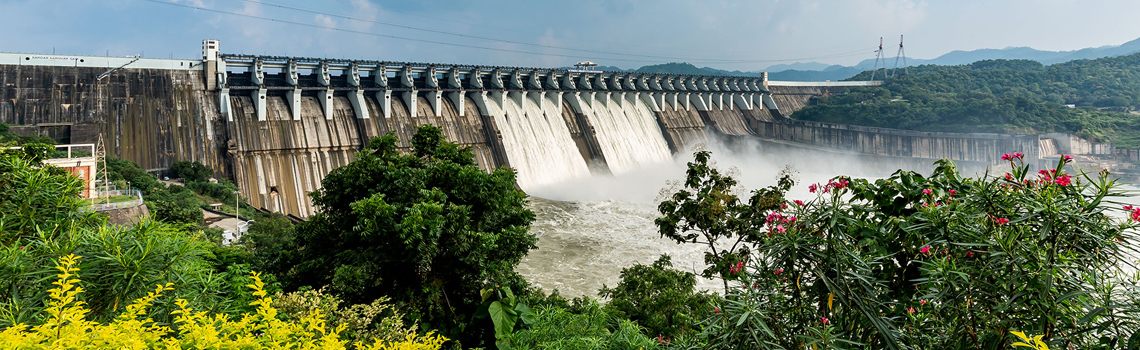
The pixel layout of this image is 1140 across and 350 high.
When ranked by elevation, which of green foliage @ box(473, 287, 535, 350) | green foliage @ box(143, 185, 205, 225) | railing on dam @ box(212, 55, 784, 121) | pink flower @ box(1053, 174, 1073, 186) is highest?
railing on dam @ box(212, 55, 784, 121)

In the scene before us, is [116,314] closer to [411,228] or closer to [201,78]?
[411,228]

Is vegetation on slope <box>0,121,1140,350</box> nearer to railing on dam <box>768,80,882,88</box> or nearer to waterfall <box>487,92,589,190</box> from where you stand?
waterfall <box>487,92,589,190</box>

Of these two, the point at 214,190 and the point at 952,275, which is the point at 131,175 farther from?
the point at 952,275

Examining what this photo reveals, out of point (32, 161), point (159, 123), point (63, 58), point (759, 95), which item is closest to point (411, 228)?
point (32, 161)

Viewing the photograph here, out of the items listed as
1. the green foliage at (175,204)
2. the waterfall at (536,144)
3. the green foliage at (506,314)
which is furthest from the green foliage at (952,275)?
the waterfall at (536,144)

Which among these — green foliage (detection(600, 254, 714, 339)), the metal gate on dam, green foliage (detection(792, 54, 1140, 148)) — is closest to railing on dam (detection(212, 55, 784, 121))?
the metal gate on dam

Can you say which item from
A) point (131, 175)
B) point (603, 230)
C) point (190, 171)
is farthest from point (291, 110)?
point (603, 230)

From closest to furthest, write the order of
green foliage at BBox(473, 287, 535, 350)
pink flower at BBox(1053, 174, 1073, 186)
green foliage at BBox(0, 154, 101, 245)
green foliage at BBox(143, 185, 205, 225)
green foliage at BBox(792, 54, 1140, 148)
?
pink flower at BBox(1053, 174, 1073, 186) → green foliage at BBox(0, 154, 101, 245) → green foliage at BBox(473, 287, 535, 350) → green foliage at BBox(143, 185, 205, 225) → green foliage at BBox(792, 54, 1140, 148)
